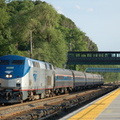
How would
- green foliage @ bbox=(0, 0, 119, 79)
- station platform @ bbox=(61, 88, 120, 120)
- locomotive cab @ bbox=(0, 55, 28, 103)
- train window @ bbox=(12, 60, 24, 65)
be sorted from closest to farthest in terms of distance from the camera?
station platform @ bbox=(61, 88, 120, 120)
locomotive cab @ bbox=(0, 55, 28, 103)
train window @ bbox=(12, 60, 24, 65)
green foliage @ bbox=(0, 0, 119, 79)

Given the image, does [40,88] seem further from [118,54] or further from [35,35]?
[118,54]

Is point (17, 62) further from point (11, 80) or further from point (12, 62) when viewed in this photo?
point (11, 80)

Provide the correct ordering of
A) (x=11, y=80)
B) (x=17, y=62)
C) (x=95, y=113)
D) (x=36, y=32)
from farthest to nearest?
1. (x=36, y=32)
2. (x=17, y=62)
3. (x=11, y=80)
4. (x=95, y=113)

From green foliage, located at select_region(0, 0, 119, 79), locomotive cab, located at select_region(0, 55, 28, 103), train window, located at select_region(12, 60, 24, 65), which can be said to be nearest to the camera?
locomotive cab, located at select_region(0, 55, 28, 103)

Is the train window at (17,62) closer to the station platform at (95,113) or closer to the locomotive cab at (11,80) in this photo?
the locomotive cab at (11,80)

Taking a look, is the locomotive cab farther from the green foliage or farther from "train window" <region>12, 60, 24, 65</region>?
the green foliage

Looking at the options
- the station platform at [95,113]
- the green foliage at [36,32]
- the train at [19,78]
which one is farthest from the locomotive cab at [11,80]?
the green foliage at [36,32]

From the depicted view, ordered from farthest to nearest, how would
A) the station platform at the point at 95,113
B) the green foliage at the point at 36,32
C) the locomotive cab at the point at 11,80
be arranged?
the green foliage at the point at 36,32
the locomotive cab at the point at 11,80
the station platform at the point at 95,113

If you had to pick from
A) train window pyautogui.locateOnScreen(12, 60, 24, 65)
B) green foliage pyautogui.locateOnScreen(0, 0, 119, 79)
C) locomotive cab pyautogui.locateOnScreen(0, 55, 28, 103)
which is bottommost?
locomotive cab pyautogui.locateOnScreen(0, 55, 28, 103)

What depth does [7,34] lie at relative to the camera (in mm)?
60406

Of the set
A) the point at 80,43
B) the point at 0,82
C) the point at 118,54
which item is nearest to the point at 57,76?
the point at 0,82

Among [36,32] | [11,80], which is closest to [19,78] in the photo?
[11,80]

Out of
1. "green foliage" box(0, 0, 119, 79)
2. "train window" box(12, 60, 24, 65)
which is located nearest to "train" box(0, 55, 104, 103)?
"train window" box(12, 60, 24, 65)

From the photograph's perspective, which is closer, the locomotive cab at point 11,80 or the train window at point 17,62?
the locomotive cab at point 11,80
